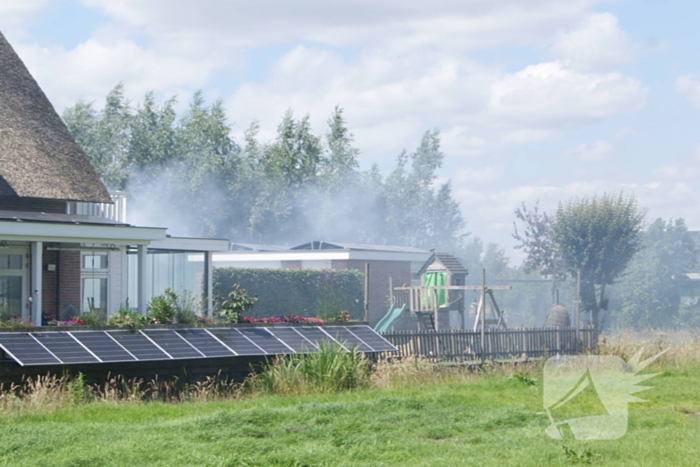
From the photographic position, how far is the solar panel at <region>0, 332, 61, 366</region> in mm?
13148

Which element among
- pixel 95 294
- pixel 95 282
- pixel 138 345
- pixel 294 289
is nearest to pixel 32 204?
pixel 95 282

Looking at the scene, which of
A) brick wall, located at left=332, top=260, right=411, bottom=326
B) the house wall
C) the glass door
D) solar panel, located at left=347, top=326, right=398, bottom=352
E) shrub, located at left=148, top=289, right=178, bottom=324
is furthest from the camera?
brick wall, located at left=332, top=260, right=411, bottom=326

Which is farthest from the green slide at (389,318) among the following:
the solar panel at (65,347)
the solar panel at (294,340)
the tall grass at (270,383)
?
the solar panel at (65,347)

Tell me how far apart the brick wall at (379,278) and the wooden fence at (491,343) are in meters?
13.9

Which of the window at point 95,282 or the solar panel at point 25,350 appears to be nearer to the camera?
the solar panel at point 25,350

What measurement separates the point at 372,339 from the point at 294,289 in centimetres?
1486

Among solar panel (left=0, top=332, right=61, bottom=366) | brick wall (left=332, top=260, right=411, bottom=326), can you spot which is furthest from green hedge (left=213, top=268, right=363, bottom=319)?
solar panel (left=0, top=332, right=61, bottom=366)

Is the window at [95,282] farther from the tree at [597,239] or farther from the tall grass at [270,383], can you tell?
the tree at [597,239]

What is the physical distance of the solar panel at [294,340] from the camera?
1638 centimetres

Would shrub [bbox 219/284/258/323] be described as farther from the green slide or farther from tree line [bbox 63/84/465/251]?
tree line [bbox 63/84/465/251]

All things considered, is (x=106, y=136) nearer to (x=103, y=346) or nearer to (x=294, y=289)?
(x=294, y=289)

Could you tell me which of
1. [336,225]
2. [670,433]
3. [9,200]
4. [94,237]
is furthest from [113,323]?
[336,225]

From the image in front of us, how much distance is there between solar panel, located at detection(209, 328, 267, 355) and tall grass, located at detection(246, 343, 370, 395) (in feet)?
1.30

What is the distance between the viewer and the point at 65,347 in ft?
45.6
